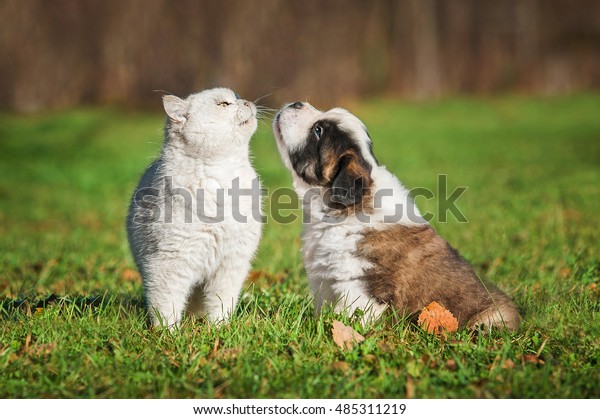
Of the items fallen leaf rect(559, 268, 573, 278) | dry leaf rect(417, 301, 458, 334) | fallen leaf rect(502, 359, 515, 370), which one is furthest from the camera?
fallen leaf rect(559, 268, 573, 278)

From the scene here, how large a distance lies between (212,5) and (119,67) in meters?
2.97

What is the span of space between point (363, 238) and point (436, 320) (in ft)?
2.04

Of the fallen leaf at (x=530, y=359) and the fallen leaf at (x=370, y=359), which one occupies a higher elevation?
the fallen leaf at (x=370, y=359)

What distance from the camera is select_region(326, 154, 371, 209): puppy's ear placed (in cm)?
416

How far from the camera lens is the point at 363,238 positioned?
4164 mm

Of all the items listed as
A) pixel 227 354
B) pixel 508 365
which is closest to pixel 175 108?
pixel 227 354

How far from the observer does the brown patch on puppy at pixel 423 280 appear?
4035 millimetres

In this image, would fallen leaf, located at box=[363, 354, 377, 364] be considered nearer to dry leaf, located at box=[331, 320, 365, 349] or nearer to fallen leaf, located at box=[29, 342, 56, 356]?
dry leaf, located at box=[331, 320, 365, 349]

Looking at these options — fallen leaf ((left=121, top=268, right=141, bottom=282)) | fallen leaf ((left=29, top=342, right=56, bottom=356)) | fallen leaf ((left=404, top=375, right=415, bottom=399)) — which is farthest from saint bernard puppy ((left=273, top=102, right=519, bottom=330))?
fallen leaf ((left=121, top=268, right=141, bottom=282))

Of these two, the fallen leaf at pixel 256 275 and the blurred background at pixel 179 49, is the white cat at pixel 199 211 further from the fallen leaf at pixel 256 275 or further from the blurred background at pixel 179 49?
the blurred background at pixel 179 49

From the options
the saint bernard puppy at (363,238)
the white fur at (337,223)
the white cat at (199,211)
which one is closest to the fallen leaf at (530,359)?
the saint bernard puppy at (363,238)

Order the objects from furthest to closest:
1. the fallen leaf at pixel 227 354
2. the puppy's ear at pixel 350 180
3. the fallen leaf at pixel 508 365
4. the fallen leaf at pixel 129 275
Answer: the fallen leaf at pixel 129 275
the puppy's ear at pixel 350 180
the fallen leaf at pixel 227 354
the fallen leaf at pixel 508 365

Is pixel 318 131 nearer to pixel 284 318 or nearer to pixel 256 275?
pixel 284 318

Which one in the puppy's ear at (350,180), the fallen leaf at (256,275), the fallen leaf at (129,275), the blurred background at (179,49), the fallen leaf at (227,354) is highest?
the blurred background at (179,49)
